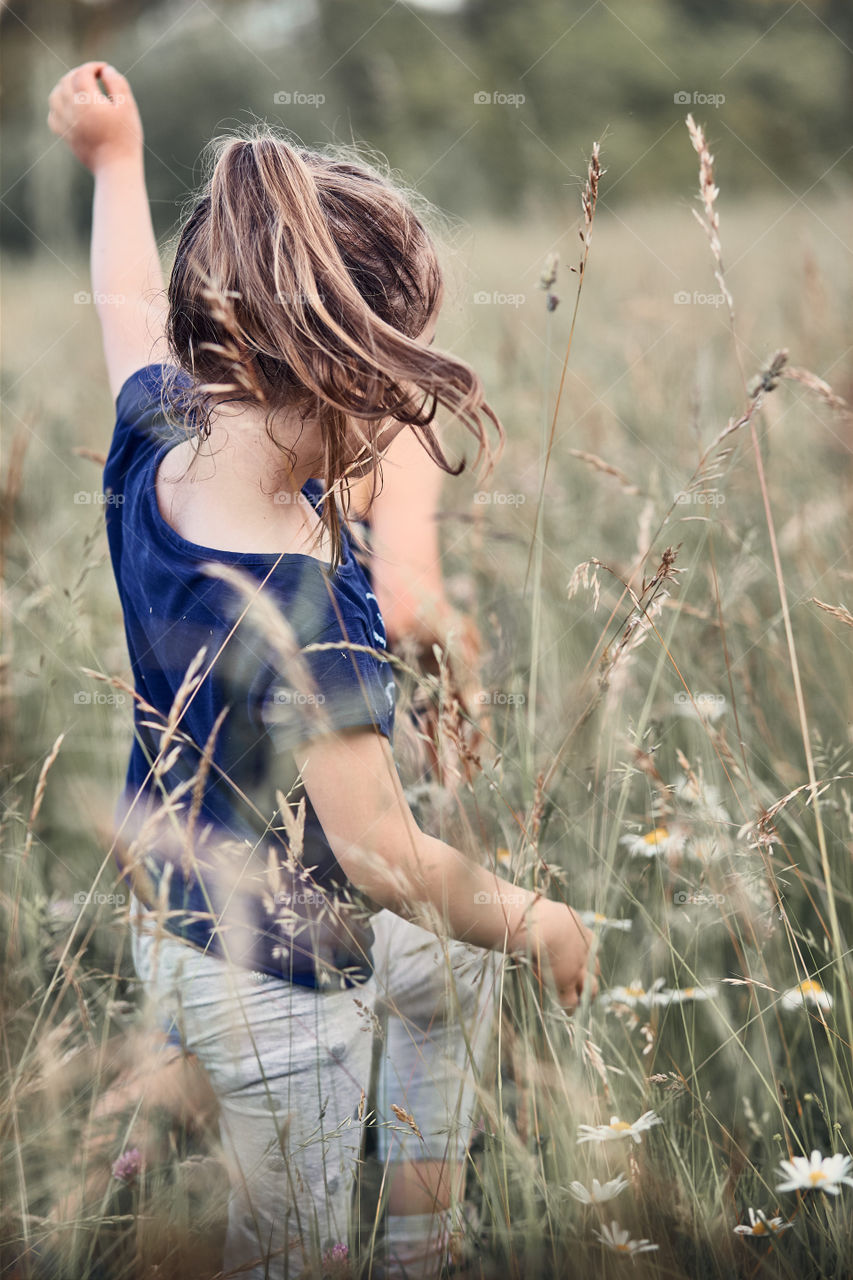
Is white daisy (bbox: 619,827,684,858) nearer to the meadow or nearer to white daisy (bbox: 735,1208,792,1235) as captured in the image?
the meadow

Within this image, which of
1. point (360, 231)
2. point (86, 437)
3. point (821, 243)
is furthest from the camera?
point (821, 243)

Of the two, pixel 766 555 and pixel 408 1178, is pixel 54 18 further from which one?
pixel 408 1178

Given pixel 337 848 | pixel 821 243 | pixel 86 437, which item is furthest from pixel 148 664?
pixel 821 243

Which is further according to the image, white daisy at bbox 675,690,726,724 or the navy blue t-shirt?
white daisy at bbox 675,690,726,724

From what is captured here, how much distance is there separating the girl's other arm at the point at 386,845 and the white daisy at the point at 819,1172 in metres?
0.19

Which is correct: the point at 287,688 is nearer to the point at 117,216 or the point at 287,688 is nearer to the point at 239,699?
the point at 239,699

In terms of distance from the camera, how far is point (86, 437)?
230cm

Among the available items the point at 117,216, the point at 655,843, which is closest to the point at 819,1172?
the point at 655,843

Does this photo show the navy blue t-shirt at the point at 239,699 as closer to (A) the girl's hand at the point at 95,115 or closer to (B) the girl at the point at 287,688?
(B) the girl at the point at 287,688

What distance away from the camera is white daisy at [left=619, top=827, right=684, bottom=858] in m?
0.87

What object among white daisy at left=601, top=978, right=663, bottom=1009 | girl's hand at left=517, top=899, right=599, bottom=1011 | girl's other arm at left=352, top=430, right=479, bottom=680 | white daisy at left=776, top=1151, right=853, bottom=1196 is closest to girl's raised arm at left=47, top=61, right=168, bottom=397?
girl's other arm at left=352, top=430, right=479, bottom=680

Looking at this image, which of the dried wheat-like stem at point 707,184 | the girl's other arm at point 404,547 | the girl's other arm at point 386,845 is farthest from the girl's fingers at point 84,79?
the girl's other arm at point 386,845

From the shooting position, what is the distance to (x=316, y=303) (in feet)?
2.14

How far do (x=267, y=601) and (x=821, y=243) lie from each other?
4.10 meters
